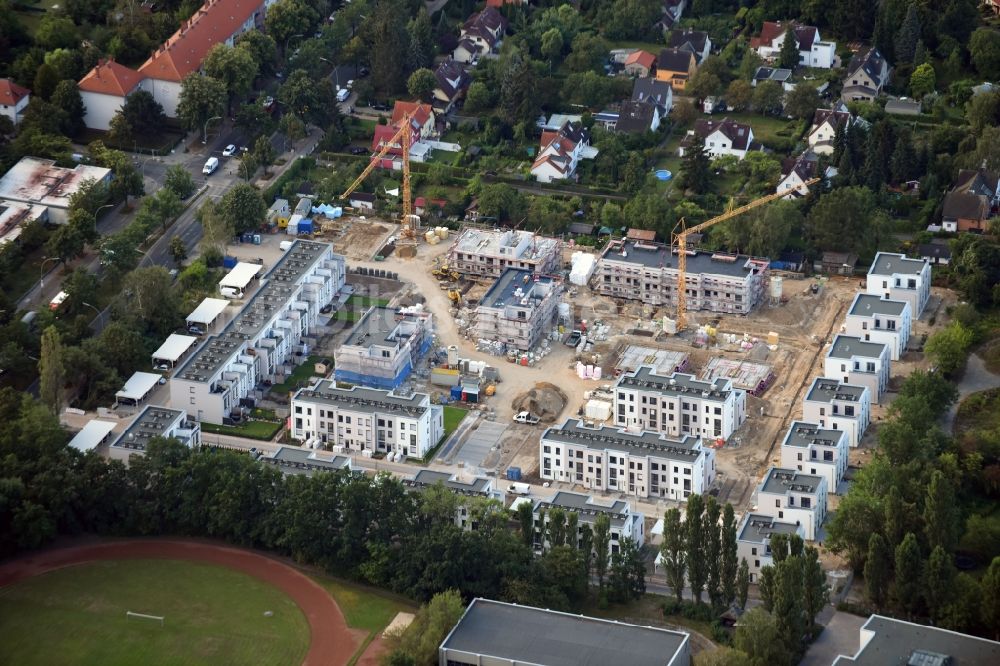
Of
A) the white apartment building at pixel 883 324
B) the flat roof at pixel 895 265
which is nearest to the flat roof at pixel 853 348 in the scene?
the white apartment building at pixel 883 324

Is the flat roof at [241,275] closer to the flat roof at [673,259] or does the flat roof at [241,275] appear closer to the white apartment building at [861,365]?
the flat roof at [673,259]

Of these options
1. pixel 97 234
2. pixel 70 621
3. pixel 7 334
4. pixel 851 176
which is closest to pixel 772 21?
pixel 851 176

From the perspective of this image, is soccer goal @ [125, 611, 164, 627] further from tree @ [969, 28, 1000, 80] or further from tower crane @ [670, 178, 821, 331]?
tree @ [969, 28, 1000, 80]

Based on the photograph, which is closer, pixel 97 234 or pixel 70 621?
pixel 70 621

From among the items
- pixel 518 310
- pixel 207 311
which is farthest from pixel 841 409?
pixel 207 311

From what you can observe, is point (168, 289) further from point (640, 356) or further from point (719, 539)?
point (719, 539)

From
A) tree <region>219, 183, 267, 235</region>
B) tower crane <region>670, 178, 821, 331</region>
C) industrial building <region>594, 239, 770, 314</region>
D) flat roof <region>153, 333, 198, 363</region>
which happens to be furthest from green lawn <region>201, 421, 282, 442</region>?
tower crane <region>670, 178, 821, 331</region>
